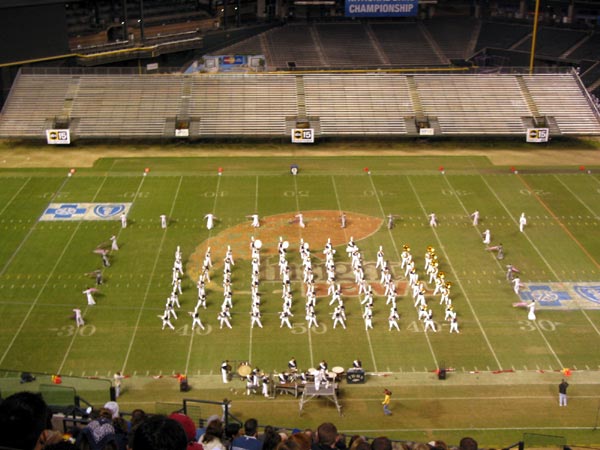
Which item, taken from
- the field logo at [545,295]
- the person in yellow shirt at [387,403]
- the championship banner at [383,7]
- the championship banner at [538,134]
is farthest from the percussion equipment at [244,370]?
the championship banner at [383,7]

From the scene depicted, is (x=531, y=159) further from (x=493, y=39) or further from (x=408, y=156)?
(x=493, y=39)

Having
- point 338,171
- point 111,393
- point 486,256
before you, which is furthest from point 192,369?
point 338,171

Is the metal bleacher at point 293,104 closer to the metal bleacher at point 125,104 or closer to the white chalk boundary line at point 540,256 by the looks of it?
the metal bleacher at point 125,104

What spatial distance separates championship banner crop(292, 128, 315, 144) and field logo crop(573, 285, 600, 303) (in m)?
18.2

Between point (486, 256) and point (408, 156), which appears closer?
point (486, 256)

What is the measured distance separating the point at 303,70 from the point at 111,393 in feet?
123

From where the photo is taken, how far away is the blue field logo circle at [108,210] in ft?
109

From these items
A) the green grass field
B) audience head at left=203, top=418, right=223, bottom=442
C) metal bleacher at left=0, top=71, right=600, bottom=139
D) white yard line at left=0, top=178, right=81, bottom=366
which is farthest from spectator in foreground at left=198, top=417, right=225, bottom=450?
metal bleacher at left=0, top=71, right=600, bottom=139

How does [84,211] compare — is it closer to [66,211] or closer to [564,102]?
[66,211]

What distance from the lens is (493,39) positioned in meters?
59.3

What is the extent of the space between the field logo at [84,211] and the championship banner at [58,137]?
8.50 m

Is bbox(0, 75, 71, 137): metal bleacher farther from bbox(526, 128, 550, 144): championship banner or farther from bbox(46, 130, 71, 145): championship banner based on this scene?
bbox(526, 128, 550, 144): championship banner

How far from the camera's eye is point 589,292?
27.4 meters

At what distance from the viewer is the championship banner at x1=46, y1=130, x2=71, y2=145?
41.8 m
